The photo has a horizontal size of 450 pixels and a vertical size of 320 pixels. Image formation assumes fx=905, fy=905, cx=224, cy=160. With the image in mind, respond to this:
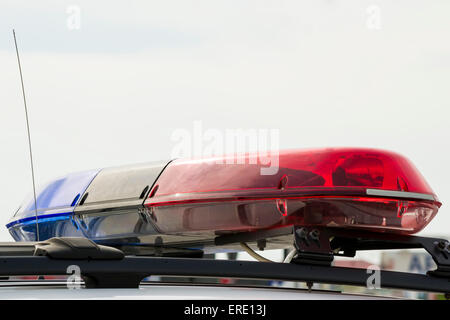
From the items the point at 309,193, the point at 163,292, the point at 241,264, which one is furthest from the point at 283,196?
the point at 163,292

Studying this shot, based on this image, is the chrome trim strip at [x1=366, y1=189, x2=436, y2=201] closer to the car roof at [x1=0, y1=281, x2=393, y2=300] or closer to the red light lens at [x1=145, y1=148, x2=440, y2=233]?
the red light lens at [x1=145, y1=148, x2=440, y2=233]

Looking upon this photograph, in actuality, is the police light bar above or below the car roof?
above

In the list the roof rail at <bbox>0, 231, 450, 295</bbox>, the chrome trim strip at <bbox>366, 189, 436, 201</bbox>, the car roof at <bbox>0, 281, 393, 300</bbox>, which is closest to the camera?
the car roof at <bbox>0, 281, 393, 300</bbox>

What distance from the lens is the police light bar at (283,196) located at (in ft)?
9.48

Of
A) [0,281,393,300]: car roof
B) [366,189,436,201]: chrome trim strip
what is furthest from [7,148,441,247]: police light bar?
[0,281,393,300]: car roof

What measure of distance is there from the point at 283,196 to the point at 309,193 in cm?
8

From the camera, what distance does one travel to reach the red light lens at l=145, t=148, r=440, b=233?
9.47 ft

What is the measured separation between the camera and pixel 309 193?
113 inches

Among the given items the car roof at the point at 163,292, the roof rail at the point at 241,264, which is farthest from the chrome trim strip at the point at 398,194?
the car roof at the point at 163,292

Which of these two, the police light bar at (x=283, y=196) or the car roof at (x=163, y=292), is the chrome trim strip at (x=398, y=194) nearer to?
the police light bar at (x=283, y=196)

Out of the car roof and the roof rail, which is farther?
the roof rail

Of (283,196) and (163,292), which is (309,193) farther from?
(163,292)

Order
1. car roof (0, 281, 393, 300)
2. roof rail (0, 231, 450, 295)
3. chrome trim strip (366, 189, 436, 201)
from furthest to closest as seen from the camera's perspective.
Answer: chrome trim strip (366, 189, 436, 201)
roof rail (0, 231, 450, 295)
car roof (0, 281, 393, 300)
